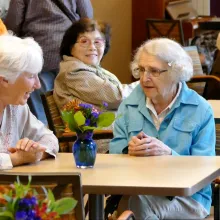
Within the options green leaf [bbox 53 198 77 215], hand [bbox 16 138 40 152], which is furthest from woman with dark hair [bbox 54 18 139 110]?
green leaf [bbox 53 198 77 215]

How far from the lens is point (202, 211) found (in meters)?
3.97

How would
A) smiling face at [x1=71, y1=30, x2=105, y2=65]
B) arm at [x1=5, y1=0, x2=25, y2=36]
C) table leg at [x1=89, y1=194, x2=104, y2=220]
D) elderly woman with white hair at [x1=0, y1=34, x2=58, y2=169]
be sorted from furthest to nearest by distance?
arm at [x1=5, y1=0, x2=25, y2=36]
smiling face at [x1=71, y1=30, x2=105, y2=65]
elderly woman with white hair at [x1=0, y1=34, x2=58, y2=169]
table leg at [x1=89, y1=194, x2=104, y2=220]

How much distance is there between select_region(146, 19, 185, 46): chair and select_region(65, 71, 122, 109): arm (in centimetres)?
438

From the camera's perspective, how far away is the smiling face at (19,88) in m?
3.68

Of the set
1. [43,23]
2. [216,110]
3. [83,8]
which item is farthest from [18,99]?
[83,8]

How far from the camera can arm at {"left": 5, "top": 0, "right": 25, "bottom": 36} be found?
22.3ft

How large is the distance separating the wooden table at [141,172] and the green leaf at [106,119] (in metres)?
0.19

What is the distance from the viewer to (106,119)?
3527 mm

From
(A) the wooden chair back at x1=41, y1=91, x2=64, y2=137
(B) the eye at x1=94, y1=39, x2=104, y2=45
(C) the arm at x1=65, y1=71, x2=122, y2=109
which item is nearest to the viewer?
(A) the wooden chair back at x1=41, y1=91, x2=64, y2=137

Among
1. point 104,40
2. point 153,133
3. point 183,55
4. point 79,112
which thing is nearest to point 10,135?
point 79,112

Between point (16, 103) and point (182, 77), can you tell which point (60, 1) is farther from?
point (16, 103)

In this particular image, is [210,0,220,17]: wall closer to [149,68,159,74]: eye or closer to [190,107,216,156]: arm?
[149,68,159,74]: eye

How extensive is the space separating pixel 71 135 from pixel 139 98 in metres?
0.93

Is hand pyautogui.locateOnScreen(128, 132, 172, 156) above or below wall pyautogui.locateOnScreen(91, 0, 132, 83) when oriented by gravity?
above
